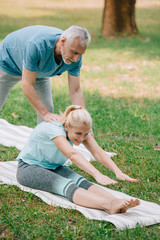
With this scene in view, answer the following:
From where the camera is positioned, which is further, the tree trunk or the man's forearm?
the tree trunk

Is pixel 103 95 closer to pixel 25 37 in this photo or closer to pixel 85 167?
pixel 25 37

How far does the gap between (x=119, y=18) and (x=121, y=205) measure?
1101cm

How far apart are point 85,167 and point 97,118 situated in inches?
100

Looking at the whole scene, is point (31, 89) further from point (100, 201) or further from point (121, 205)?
point (121, 205)

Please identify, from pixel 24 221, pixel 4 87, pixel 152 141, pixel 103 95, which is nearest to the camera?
pixel 24 221

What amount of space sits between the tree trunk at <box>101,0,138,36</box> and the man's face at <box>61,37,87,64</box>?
10128mm

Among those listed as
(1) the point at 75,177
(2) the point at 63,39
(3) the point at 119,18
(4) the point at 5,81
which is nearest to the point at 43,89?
(4) the point at 5,81

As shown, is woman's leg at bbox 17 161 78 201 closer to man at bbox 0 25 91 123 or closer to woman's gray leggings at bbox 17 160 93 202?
woman's gray leggings at bbox 17 160 93 202

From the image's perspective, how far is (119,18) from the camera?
1313cm

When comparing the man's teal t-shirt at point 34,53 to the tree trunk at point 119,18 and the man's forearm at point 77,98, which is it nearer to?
the man's forearm at point 77,98

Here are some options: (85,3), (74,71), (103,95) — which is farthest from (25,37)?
(85,3)

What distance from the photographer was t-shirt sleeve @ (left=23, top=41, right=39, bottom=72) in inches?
136

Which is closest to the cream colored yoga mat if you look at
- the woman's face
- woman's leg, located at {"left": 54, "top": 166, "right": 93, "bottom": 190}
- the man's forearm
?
woman's leg, located at {"left": 54, "top": 166, "right": 93, "bottom": 190}

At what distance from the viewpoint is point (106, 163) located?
332 centimetres
